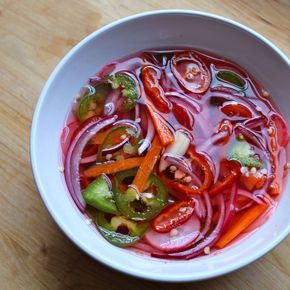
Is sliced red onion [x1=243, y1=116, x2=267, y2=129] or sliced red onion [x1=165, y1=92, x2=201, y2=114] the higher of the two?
sliced red onion [x1=243, y1=116, x2=267, y2=129]

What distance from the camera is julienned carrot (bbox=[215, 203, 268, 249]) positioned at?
1634 millimetres

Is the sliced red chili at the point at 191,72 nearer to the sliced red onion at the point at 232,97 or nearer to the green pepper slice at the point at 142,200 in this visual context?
the sliced red onion at the point at 232,97

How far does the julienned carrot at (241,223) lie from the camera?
1.63 meters

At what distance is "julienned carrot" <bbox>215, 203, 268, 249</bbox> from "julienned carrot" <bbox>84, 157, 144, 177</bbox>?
321 mm

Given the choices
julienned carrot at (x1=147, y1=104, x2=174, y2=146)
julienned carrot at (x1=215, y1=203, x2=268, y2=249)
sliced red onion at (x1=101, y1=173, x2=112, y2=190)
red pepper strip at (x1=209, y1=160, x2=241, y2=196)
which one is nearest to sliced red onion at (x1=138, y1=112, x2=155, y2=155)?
julienned carrot at (x1=147, y1=104, x2=174, y2=146)

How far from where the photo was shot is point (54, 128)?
5.58 ft

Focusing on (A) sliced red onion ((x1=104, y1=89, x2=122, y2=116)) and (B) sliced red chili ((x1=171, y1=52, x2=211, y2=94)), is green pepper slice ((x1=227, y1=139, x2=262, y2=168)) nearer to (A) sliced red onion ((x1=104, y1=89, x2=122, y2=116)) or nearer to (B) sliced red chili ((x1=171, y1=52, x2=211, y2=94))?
(B) sliced red chili ((x1=171, y1=52, x2=211, y2=94))

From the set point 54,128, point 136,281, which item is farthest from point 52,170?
point 136,281

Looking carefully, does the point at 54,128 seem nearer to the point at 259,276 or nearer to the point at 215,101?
the point at 215,101

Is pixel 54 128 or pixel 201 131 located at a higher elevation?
pixel 201 131

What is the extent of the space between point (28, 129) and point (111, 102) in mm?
291

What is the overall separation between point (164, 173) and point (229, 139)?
0.73 ft

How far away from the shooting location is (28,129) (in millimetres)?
1845

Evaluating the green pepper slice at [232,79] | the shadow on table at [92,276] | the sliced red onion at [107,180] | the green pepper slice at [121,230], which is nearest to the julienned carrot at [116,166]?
the sliced red onion at [107,180]
